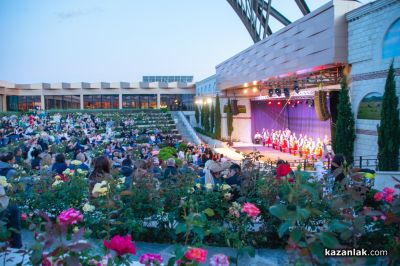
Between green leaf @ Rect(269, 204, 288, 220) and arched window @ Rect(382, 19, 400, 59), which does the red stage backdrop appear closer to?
arched window @ Rect(382, 19, 400, 59)

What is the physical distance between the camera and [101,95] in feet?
188

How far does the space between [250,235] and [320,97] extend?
13.4 meters

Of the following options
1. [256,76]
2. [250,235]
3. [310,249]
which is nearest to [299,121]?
[256,76]

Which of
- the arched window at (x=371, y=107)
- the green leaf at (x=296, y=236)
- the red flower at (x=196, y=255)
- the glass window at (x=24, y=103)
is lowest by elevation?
the red flower at (x=196, y=255)

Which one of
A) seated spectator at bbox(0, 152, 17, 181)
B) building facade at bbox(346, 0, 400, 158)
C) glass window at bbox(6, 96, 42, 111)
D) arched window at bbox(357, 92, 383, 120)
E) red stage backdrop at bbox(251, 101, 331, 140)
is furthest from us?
glass window at bbox(6, 96, 42, 111)

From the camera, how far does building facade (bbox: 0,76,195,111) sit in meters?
54.6

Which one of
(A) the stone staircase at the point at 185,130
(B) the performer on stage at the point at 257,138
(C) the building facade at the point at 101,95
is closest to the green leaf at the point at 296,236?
(B) the performer on stage at the point at 257,138

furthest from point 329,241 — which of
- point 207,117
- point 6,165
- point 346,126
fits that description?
point 207,117

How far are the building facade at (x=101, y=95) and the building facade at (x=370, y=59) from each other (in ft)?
140

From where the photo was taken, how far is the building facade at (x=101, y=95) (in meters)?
54.6

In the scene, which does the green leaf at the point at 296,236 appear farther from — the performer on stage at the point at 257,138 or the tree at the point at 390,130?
the performer on stage at the point at 257,138

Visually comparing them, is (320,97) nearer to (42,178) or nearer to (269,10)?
(42,178)

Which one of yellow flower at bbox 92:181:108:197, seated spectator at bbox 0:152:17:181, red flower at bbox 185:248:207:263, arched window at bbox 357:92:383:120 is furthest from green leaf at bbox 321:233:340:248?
arched window at bbox 357:92:383:120

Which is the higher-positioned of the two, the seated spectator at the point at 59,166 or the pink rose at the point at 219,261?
the pink rose at the point at 219,261
